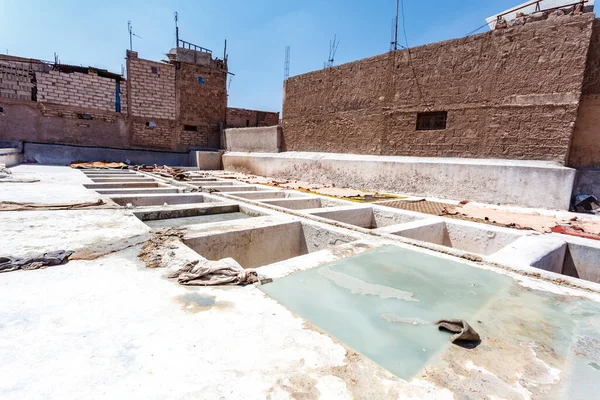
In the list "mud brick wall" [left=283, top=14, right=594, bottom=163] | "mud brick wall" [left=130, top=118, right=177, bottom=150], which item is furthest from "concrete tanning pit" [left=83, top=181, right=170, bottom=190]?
"mud brick wall" [left=130, top=118, right=177, bottom=150]

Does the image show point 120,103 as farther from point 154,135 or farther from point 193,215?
point 193,215

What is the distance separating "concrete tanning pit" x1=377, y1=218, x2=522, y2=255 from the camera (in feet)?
12.3

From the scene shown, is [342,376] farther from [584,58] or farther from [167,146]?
[167,146]

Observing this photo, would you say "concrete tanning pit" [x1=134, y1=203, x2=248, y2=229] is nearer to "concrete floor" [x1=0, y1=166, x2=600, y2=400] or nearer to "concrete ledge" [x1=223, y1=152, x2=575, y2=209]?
"concrete floor" [x1=0, y1=166, x2=600, y2=400]

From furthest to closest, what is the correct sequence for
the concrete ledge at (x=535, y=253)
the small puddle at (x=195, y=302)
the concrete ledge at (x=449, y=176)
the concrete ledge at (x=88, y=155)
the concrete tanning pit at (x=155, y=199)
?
the concrete ledge at (x=88, y=155), the concrete ledge at (x=449, y=176), the concrete tanning pit at (x=155, y=199), the concrete ledge at (x=535, y=253), the small puddle at (x=195, y=302)

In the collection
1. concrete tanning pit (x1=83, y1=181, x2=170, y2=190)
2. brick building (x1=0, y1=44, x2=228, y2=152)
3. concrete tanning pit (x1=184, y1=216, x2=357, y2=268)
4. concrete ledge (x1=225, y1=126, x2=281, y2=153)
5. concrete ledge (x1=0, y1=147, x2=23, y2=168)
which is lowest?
concrete tanning pit (x1=184, y1=216, x2=357, y2=268)

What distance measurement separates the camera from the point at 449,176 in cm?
688

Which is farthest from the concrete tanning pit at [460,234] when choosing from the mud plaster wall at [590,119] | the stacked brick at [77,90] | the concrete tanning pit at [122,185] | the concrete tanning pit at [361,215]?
the stacked brick at [77,90]

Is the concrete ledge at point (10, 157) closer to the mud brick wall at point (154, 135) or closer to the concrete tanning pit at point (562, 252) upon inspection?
the mud brick wall at point (154, 135)

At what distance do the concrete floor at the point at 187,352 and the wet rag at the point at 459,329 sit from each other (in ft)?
0.19

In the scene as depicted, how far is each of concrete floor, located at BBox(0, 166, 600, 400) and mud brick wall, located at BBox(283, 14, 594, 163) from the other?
17.6 feet

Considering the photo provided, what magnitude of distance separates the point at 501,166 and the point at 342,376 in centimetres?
636

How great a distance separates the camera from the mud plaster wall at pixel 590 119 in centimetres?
591

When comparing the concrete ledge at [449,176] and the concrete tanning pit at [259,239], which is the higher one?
the concrete ledge at [449,176]
